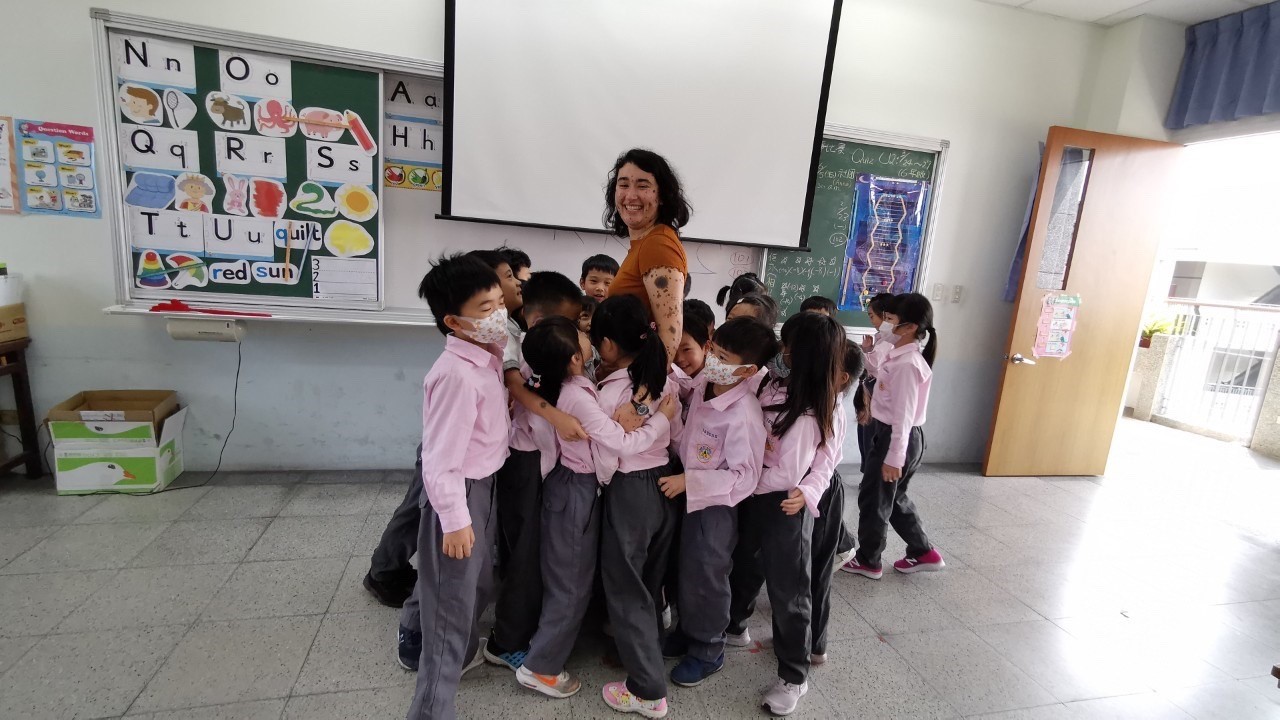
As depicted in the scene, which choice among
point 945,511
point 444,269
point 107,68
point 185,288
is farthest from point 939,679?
point 107,68

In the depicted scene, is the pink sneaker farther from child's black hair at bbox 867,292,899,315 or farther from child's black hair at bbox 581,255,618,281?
child's black hair at bbox 581,255,618,281

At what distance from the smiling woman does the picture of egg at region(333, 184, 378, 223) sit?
1.58 m

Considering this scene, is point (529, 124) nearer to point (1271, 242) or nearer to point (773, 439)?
point (773, 439)

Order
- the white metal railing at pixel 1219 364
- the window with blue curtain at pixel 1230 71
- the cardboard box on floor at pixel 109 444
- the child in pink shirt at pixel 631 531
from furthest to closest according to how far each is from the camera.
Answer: the white metal railing at pixel 1219 364 < the window with blue curtain at pixel 1230 71 < the cardboard box on floor at pixel 109 444 < the child in pink shirt at pixel 631 531

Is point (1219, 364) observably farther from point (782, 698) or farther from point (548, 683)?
point (548, 683)

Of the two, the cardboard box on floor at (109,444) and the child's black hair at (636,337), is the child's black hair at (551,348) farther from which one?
the cardboard box on floor at (109,444)

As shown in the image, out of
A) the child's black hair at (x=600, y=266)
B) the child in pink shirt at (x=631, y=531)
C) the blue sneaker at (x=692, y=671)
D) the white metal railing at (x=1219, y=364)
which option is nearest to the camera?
the child in pink shirt at (x=631, y=531)

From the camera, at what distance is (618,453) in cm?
141

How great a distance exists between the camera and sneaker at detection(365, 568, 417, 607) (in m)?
1.88

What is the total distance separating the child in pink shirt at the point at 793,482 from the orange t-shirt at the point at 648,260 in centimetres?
37

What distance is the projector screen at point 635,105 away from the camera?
2.59 meters

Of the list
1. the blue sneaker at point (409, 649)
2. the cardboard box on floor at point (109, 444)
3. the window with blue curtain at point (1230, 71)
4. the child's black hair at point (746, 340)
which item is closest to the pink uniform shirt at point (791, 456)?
the child's black hair at point (746, 340)

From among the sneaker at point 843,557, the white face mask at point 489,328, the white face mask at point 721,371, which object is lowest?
the sneaker at point 843,557

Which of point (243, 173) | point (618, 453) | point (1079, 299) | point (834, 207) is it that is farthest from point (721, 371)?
point (1079, 299)
